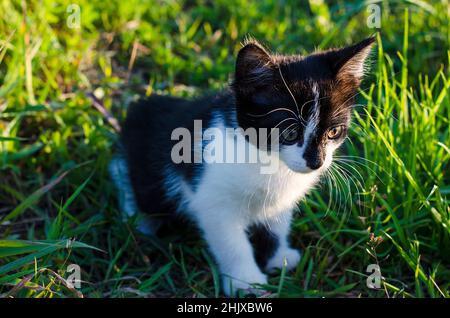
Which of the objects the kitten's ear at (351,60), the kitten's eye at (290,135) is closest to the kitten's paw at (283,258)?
the kitten's eye at (290,135)

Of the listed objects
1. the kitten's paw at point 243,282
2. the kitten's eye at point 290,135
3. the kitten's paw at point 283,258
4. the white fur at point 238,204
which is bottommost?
the kitten's paw at point 243,282

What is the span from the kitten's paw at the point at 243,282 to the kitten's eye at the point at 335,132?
64cm

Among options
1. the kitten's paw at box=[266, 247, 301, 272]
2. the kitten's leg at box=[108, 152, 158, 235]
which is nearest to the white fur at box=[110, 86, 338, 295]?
the kitten's paw at box=[266, 247, 301, 272]

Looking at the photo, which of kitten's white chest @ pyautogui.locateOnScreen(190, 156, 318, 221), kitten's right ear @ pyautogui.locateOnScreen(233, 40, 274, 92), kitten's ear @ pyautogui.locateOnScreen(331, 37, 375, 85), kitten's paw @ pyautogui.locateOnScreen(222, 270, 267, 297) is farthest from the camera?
kitten's paw @ pyautogui.locateOnScreen(222, 270, 267, 297)

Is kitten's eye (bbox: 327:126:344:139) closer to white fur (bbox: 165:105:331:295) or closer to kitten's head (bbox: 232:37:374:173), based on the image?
kitten's head (bbox: 232:37:374:173)

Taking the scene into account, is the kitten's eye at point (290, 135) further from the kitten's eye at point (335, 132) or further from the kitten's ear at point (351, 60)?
the kitten's ear at point (351, 60)

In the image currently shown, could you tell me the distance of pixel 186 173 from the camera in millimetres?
2439

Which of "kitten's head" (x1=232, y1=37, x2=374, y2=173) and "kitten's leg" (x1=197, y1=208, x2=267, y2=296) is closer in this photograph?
"kitten's head" (x1=232, y1=37, x2=374, y2=173)

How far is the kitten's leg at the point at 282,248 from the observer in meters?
2.55

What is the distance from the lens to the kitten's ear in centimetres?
208

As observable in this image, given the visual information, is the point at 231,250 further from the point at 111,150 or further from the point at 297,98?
the point at 111,150

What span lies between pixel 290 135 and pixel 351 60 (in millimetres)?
339

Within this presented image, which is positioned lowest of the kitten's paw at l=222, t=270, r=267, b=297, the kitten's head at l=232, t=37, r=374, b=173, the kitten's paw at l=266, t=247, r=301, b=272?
the kitten's paw at l=222, t=270, r=267, b=297
